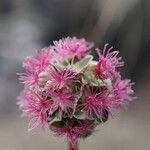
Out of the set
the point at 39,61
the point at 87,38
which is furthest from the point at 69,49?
the point at 87,38

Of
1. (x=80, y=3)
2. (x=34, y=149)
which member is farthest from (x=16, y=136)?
(x=80, y=3)

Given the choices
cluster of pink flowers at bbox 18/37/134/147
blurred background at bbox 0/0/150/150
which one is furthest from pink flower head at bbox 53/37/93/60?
blurred background at bbox 0/0/150/150

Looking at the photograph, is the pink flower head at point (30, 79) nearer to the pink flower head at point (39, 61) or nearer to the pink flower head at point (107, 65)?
the pink flower head at point (39, 61)

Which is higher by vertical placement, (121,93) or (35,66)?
(35,66)

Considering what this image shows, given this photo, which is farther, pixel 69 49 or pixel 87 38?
pixel 87 38

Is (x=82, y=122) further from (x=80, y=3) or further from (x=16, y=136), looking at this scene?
(x=80, y=3)

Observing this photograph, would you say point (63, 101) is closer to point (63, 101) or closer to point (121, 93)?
point (63, 101)

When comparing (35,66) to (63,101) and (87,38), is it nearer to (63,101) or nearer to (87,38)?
(63,101)

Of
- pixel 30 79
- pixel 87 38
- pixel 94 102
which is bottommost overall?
pixel 94 102
